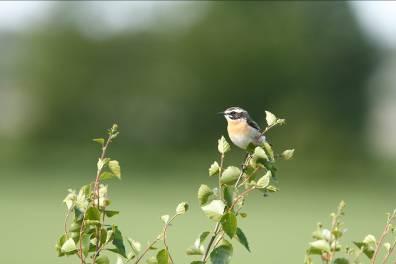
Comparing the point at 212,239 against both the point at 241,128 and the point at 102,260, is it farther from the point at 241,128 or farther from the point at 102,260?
the point at 241,128

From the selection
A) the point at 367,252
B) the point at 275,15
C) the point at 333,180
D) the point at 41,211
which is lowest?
the point at 367,252

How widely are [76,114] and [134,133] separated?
4.35 m

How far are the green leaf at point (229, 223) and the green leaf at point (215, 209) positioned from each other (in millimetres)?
25

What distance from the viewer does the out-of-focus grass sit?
23797 mm

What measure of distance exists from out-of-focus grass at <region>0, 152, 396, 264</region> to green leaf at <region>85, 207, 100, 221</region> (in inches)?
632

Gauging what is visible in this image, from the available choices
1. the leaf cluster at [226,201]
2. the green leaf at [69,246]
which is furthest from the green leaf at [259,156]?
the green leaf at [69,246]

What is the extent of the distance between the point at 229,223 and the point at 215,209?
0.26 feet

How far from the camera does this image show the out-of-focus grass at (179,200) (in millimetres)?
23797

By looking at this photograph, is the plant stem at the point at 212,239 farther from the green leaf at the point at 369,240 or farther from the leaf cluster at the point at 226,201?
the green leaf at the point at 369,240

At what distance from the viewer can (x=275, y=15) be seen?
169 feet

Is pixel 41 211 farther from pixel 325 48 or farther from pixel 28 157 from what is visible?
pixel 325 48

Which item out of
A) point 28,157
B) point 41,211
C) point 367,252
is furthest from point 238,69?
point 367,252

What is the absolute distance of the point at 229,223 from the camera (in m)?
3.03

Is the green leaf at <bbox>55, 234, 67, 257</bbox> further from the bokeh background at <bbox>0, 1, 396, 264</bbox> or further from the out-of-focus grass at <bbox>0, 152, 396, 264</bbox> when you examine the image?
the bokeh background at <bbox>0, 1, 396, 264</bbox>
